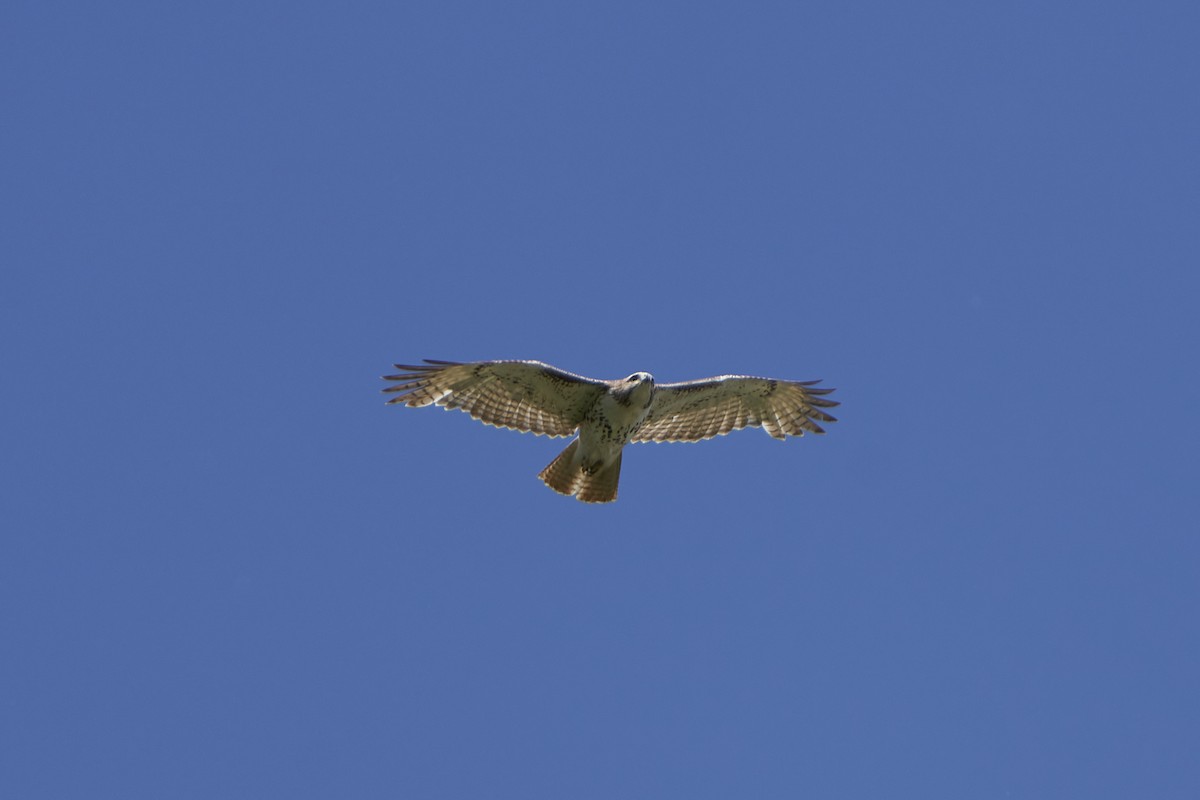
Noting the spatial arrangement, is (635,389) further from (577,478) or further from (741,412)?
(741,412)

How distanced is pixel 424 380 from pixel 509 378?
100 centimetres

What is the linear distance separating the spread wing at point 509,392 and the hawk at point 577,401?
0.01 meters

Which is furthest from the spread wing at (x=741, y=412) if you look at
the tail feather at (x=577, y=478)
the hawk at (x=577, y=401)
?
the tail feather at (x=577, y=478)

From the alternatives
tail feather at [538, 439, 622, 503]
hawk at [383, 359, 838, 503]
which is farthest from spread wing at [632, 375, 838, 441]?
tail feather at [538, 439, 622, 503]

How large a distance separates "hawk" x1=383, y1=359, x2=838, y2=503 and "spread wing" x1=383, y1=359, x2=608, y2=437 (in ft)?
0.04

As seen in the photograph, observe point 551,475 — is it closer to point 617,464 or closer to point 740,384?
point 617,464

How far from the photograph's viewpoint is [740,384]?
720 inches

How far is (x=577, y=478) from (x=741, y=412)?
2.44 metres

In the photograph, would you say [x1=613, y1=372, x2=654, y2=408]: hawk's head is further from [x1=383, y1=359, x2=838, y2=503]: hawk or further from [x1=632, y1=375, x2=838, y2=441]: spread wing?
[x1=632, y1=375, x2=838, y2=441]: spread wing

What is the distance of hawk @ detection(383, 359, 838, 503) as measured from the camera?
1720 cm

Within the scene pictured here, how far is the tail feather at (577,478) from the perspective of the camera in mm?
17594

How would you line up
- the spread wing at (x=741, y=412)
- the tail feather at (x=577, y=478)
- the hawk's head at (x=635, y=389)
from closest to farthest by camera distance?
the hawk's head at (x=635, y=389)
the tail feather at (x=577, y=478)
the spread wing at (x=741, y=412)

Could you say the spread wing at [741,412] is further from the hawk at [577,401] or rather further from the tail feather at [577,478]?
the tail feather at [577,478]

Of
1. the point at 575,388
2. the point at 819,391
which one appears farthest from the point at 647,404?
the point at 819,391
